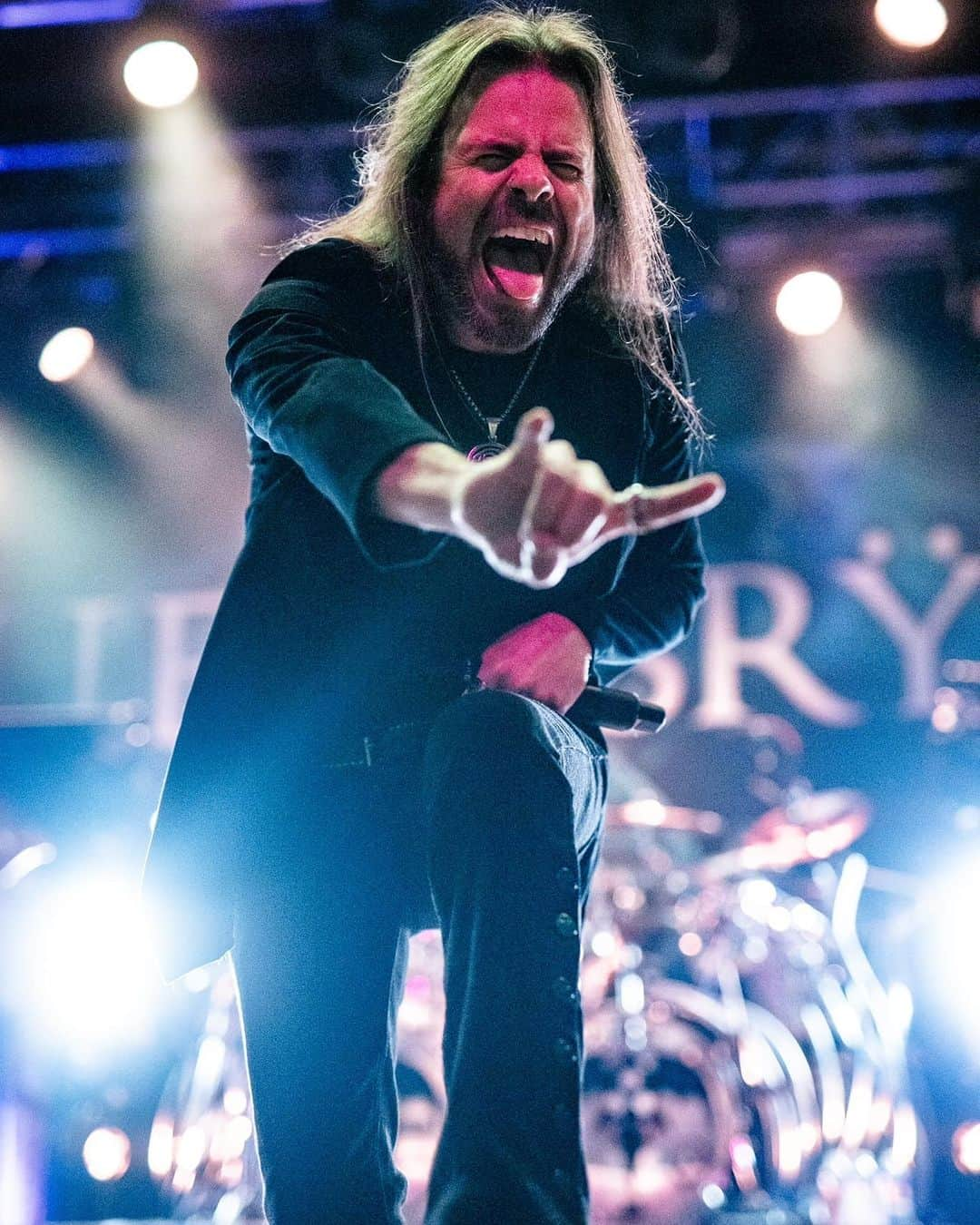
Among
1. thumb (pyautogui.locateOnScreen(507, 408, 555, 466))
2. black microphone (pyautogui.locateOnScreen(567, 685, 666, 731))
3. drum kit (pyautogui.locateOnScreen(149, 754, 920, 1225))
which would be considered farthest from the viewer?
drum kit (pyautogui.locateOnScreen(149, 754, 920, 1225))

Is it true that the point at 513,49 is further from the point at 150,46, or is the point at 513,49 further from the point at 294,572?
the point at 150,46

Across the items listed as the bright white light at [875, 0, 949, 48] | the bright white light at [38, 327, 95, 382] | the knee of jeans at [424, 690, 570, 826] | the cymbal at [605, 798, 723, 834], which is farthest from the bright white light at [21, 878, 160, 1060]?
the bright white light at [875, 0, 949, 48]

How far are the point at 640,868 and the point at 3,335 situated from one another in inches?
153

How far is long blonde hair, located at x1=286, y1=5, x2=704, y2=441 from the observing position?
1757mm

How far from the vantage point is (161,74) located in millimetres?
4785

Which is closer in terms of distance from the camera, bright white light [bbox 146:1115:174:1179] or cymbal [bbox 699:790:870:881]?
bright white light [bbox 146:1115:174:1179]

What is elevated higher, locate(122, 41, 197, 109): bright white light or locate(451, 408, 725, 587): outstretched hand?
locate(122, 41, 197, 109): bright white light

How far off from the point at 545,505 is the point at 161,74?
4.46 m

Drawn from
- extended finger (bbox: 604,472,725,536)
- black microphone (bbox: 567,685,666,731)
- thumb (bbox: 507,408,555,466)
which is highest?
black microphone (bbox: 567,685,666,731)

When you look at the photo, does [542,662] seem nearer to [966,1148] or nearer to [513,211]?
[513,211]

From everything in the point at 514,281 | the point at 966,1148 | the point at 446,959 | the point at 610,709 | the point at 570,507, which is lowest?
the point at 446,959

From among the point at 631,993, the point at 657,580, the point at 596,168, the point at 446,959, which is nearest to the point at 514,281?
the point at 596,168

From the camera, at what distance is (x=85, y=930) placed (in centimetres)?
499

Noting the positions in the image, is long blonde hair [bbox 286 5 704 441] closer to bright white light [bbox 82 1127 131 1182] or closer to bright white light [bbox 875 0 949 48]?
bright white light [bbox 875 0 949 48]
